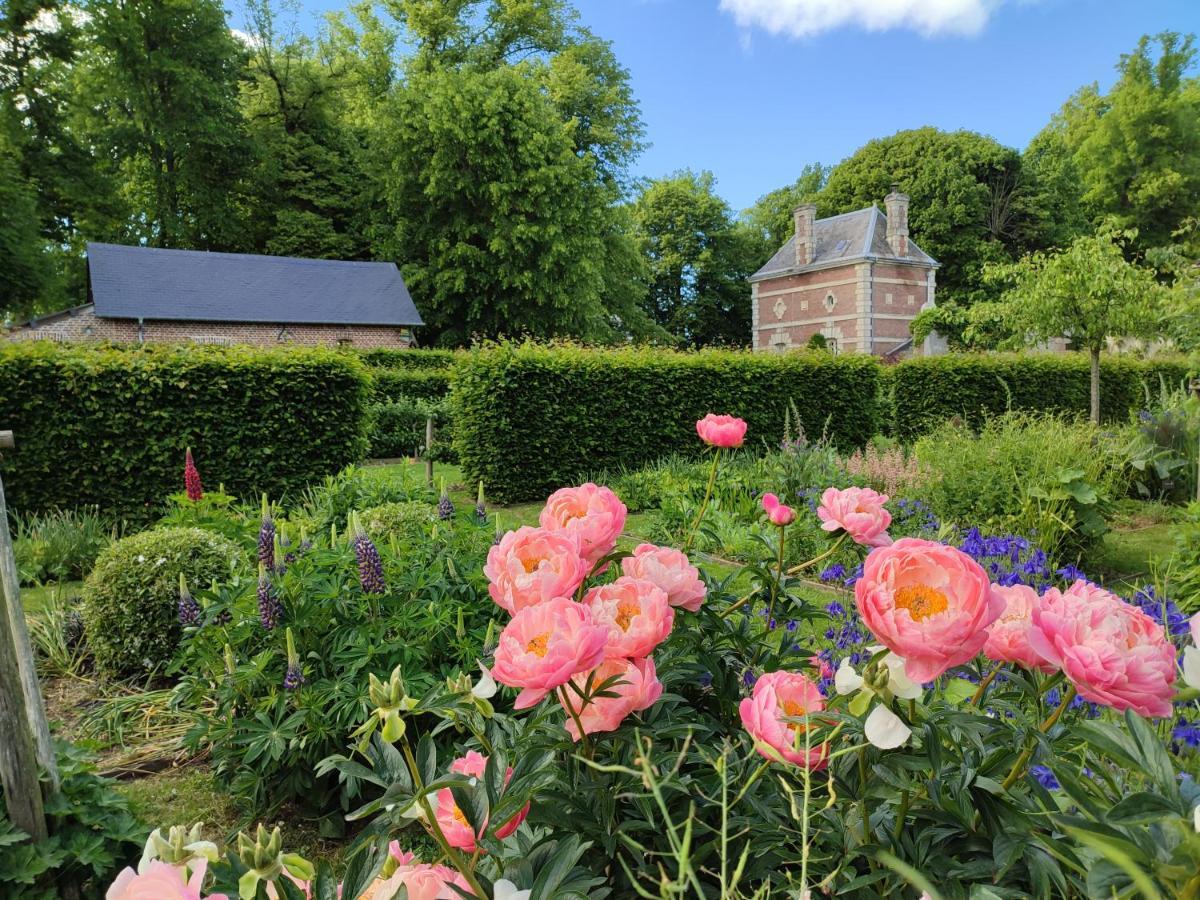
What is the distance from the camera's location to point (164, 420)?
677 cm

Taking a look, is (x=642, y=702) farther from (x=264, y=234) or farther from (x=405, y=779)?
(x=264, y=234)

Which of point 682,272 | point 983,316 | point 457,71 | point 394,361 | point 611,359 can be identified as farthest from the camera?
point 682,272

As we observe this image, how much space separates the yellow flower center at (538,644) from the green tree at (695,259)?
3880 cm

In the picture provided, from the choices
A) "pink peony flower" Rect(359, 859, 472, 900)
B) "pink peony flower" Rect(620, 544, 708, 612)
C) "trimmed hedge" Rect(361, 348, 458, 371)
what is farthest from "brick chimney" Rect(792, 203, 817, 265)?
"pink peony flower" Rect(359, 859, 472, 900)

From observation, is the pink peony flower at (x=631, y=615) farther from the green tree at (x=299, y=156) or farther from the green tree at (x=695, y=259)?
the green tree at (x=695, y=259)

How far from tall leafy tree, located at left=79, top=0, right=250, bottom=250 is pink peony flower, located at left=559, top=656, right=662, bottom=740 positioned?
29954mm

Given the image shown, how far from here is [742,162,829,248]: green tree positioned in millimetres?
42188

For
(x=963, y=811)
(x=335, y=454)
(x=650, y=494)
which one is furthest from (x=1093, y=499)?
(x=335, y=454)

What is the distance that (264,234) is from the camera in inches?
1110

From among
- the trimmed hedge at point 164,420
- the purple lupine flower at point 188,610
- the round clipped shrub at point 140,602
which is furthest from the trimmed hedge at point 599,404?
the purple lupine flower at point 188,610

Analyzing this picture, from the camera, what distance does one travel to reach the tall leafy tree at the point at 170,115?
2358 centimetres

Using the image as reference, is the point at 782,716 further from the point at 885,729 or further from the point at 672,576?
the point at 672,576

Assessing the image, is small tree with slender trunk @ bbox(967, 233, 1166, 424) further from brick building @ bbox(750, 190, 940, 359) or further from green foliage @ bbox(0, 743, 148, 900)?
brick building @ bbox(750, 190, 940, 359)

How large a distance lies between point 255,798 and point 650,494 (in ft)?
19.5
